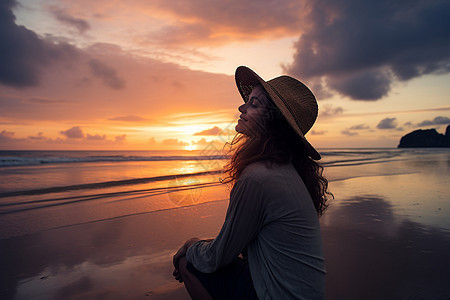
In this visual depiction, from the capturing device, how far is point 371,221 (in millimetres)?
4879

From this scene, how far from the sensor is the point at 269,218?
1491mm

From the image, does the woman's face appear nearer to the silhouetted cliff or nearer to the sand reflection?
the sand reflection

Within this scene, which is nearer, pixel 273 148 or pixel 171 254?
pixel 273 148

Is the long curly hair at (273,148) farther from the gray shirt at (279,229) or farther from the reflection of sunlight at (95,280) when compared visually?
the reflection of sunlight at (95,280)

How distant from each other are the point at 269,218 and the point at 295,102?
86cm

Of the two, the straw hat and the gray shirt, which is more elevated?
the straw hat

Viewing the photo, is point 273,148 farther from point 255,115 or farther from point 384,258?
point 384,258

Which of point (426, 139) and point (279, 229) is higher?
point (426, 139)

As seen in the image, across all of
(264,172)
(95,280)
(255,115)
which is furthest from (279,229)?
(95,280)

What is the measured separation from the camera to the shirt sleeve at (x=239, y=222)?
1457 millimetres

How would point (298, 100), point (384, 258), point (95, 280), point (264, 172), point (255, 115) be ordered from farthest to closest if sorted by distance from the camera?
1. point (384, 258)
2. point (95, 280)
3. point (298, 100)
4. point (255, 115)
5. point (264, 172)

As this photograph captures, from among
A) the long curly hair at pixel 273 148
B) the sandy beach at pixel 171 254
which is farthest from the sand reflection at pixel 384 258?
the long curly hair at pixel 273 148

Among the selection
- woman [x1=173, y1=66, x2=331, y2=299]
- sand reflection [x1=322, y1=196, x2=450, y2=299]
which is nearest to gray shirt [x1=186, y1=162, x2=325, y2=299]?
woman [x1=173, y1=66, x2=331, y2=299]

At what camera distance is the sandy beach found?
2.72 m
